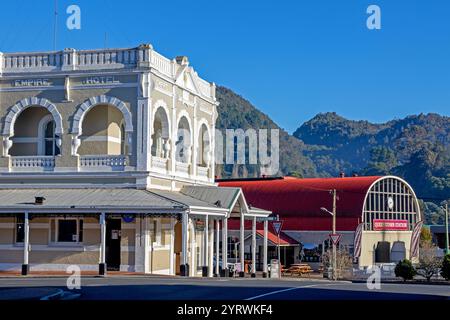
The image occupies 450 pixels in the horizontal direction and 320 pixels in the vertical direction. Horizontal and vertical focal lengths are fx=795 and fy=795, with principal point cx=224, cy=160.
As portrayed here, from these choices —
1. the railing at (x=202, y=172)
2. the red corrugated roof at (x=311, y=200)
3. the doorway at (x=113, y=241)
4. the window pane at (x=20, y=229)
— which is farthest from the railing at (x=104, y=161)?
the red corrugated roof at (x=311, y=200)

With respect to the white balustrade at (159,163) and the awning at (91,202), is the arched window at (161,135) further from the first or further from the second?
the awning at (91,202)

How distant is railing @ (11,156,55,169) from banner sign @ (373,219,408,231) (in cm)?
3369

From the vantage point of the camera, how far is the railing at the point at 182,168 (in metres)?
38.4

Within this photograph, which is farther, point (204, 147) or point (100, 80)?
point (204, 147)

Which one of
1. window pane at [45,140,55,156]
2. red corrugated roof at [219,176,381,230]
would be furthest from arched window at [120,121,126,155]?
red corrugated roof at [219,176,381,230]

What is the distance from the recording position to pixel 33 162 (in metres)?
36.1

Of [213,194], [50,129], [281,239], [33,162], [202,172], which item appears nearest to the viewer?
[33,162]

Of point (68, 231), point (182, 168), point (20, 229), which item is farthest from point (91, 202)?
point (182, 168)

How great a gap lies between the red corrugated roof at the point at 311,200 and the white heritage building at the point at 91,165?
24570 mm

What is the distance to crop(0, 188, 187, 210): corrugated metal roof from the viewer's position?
105ft

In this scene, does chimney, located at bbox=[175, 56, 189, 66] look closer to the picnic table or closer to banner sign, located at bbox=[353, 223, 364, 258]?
the picnic table

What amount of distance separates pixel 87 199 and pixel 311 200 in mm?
33037

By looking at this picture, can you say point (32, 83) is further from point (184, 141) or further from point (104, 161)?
point (184, 141)
